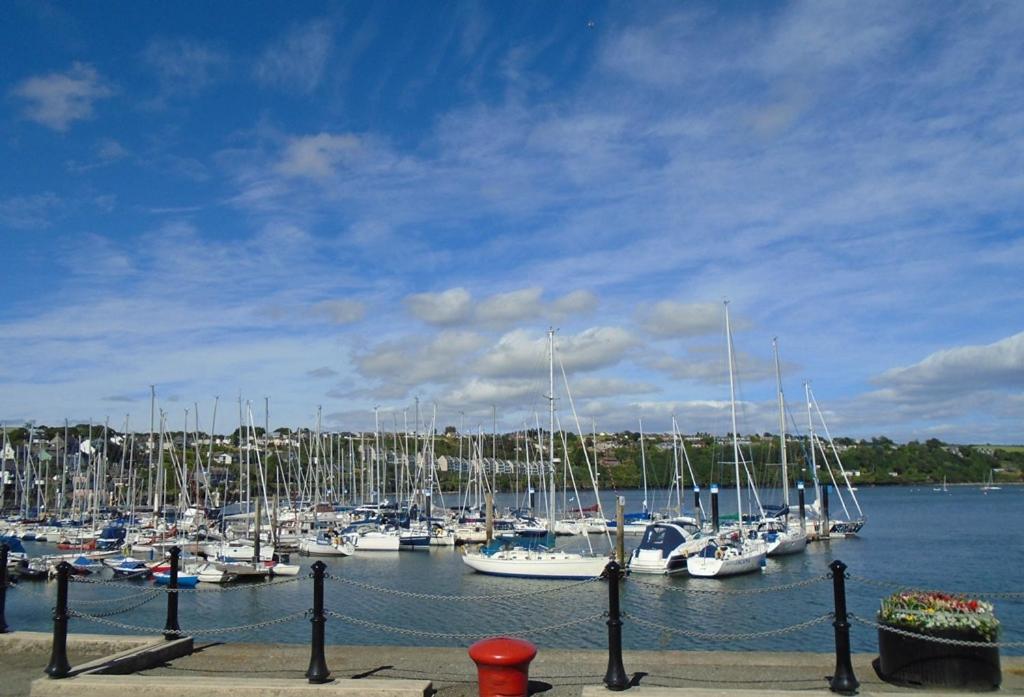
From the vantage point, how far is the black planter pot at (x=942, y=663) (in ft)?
→ 29.0

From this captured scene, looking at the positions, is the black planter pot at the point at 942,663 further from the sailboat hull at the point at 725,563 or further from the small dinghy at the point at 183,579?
the small dinghy at the point at 183,579

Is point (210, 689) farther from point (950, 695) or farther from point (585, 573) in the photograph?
point (585, 573)

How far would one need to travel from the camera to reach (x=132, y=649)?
10742 millimetres

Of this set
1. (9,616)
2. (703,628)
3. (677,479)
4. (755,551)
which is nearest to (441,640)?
(703,628)

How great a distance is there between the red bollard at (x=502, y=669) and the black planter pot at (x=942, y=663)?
415 cm

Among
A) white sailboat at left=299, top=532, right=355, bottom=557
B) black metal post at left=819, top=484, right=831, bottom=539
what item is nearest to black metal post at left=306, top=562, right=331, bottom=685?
white sailboat at left=299, top=532, right=355, bottom=557

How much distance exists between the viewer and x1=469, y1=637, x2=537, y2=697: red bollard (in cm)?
841

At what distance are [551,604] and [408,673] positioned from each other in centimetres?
3173

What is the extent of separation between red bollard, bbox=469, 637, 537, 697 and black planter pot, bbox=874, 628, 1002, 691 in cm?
415

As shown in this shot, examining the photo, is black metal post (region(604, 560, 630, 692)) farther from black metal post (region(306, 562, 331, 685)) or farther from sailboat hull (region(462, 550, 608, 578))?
sailboat hull (region(462, 550, 608, 578))

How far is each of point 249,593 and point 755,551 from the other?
30.6 metres

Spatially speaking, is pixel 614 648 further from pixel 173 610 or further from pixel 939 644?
pixel 173 610

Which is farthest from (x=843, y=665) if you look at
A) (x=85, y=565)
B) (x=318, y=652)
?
(x=85, y=565)

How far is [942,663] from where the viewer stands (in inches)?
355
